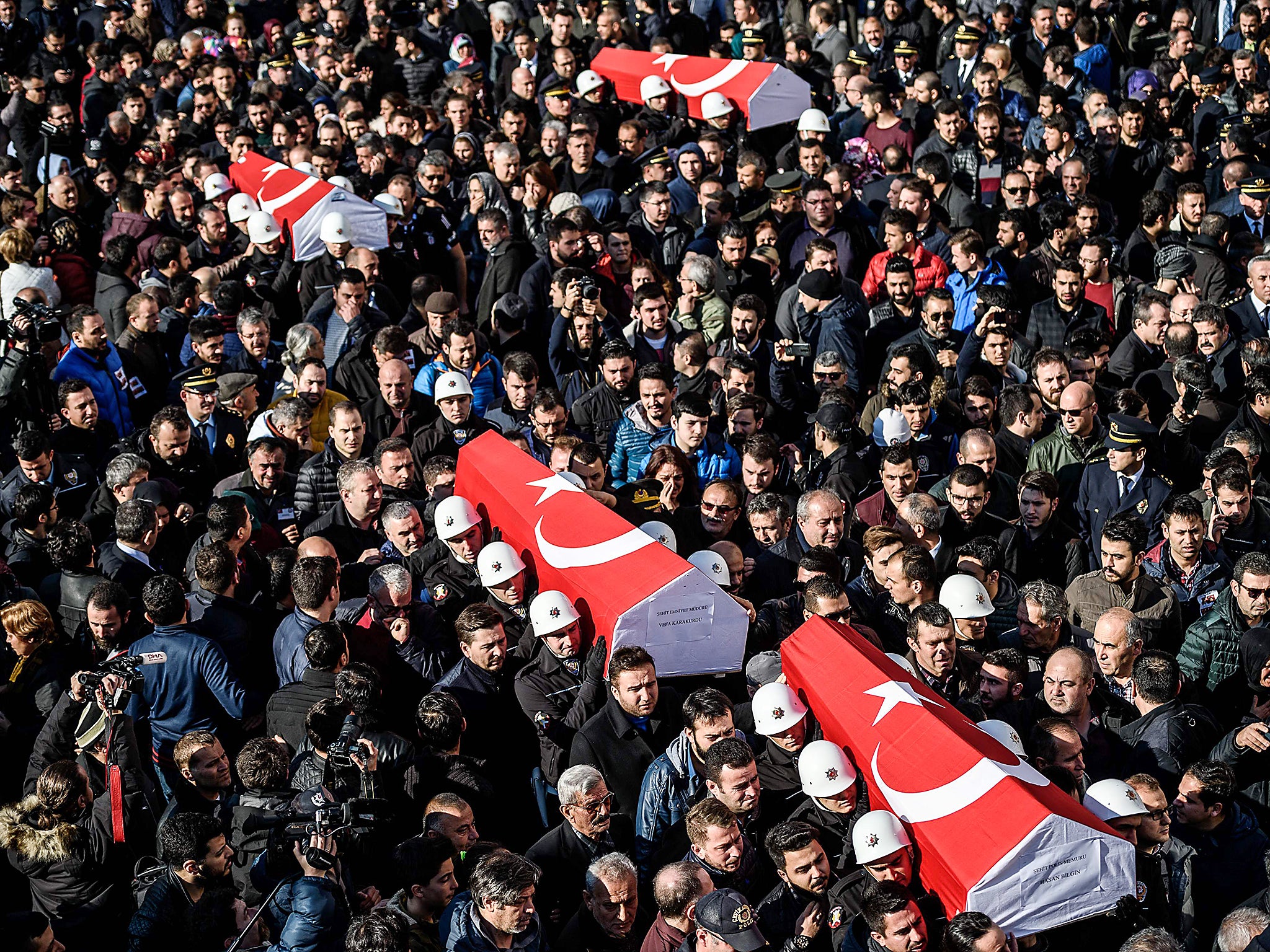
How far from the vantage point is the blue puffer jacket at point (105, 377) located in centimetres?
873

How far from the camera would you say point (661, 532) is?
7215 mm

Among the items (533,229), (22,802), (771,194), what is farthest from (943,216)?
(22,802)

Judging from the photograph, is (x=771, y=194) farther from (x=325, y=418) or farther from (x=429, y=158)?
(x=325, y=418)

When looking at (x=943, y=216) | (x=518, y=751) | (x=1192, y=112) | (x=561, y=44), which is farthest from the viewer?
(x=561, y=44)

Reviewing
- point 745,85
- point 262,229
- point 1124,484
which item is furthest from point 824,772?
point 745,85

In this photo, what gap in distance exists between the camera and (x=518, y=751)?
636 cm

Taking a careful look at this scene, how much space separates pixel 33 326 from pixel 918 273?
5.92m

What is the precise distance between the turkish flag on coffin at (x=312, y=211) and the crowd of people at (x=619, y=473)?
0.18m

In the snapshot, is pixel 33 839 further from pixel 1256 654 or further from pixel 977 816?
pixel 1256 654

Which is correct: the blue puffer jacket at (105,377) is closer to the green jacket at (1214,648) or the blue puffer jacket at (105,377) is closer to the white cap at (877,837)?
the white cap at (877,837)

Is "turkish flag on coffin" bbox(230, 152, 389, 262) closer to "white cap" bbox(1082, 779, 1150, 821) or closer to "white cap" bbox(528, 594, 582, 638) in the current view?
"white cap" bbox(528, 594, 582, 638)

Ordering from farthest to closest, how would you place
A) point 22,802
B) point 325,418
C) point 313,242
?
point 313,242 → point 325,418 → point 22,802

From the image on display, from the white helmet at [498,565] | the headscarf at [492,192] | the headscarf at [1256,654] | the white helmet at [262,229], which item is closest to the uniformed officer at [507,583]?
the white helmet at [498,565]

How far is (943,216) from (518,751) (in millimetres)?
6417
